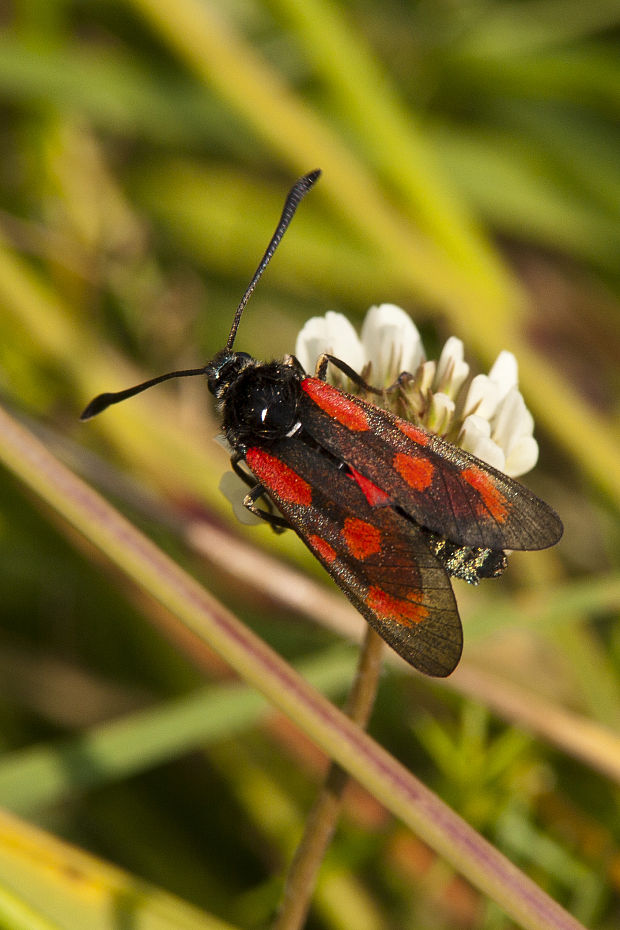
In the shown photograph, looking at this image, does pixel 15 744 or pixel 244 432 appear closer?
pixel 244 432

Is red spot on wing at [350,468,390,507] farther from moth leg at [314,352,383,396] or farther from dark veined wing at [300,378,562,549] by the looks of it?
moth leg at [314,352,383,396]

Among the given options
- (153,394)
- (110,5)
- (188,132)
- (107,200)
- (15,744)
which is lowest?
(15,744)

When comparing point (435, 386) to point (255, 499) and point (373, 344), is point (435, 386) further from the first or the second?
point (255, 499)

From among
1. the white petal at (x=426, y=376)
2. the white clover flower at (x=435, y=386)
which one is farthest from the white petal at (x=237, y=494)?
the white petal at (x=426, y=376)

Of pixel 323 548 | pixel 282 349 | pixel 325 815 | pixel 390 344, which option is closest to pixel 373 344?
pixel 390 344

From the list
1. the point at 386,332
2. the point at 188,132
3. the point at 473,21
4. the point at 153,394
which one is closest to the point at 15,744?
the point at 153,394

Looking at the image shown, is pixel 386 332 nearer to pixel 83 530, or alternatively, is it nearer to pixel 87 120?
pixel 83 530

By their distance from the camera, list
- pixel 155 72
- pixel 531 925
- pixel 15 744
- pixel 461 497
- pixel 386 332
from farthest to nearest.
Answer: pixel 155 72
pixel 15 744
pixel 386 332
pixel 461 497
pixel 531 925
